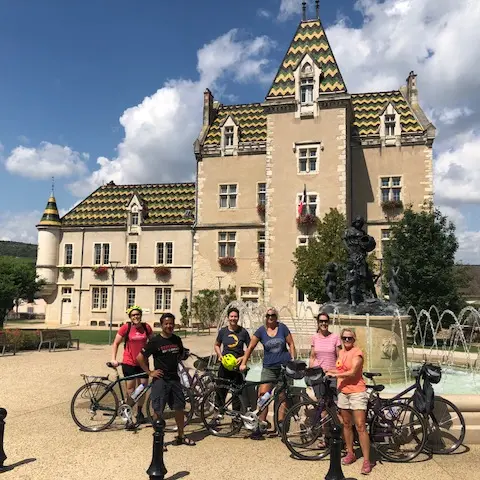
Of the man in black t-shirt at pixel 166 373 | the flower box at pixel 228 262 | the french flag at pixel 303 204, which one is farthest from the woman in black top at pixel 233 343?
the flower box at pixel 228 262

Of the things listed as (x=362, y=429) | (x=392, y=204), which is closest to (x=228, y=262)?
(x=392, y=204)

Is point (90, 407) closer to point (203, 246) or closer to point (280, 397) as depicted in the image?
point (280, 397)

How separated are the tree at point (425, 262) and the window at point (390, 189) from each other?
8162 mm

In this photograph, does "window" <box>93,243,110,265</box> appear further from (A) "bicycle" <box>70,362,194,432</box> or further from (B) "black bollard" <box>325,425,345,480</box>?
Answer: (B) "black bollard" <box>325,425,345,480</box>

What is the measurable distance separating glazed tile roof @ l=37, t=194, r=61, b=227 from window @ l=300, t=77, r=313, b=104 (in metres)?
23.1

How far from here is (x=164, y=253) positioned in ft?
122

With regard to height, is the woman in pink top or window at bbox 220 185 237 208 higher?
window at bbox 220 185 237 208

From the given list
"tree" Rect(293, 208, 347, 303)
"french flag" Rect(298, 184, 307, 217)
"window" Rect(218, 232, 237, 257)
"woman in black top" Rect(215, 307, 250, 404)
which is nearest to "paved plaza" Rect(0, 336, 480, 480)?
"woman in black top" Rect(215, 307, 250, 404)

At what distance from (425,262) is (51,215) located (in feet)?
101

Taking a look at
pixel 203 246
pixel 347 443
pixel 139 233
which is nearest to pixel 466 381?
pixel 347 443

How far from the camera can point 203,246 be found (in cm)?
3516

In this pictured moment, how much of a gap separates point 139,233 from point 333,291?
28.6 meters

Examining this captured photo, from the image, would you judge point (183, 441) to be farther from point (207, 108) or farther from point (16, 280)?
point (207, 108)

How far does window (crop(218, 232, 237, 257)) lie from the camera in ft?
114
